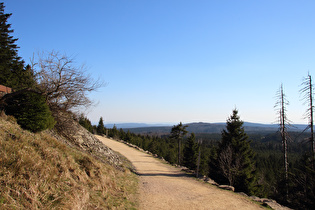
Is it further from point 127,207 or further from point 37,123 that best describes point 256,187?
point 37,123

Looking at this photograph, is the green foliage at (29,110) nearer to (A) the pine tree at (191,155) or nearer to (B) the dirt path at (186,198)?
(B) the dirt path at (186,198)

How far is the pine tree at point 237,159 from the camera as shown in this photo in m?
15.8

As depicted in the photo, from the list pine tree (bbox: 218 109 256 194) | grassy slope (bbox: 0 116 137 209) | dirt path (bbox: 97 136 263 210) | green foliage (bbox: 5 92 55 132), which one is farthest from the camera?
pine tree (bbox: 218 109 256 194)

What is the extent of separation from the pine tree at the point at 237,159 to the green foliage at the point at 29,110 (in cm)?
1361

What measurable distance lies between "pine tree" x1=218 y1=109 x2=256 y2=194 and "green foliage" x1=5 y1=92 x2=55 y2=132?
13.6 metres

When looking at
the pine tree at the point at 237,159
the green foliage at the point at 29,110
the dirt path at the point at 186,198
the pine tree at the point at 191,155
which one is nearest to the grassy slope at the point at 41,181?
the dirt path at the point at 186,198

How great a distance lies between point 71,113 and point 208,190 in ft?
33.4

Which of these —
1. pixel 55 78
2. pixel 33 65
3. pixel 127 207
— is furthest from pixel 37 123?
pixel 127 207

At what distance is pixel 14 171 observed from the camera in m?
4.14

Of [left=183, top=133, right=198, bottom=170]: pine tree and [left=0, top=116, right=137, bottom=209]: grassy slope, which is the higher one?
[left=0, top=116, right=137, bottom=209]: grassy slope

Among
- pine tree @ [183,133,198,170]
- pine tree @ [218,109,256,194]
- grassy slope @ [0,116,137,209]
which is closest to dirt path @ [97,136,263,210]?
grassy slope @ [0,116,137,209]

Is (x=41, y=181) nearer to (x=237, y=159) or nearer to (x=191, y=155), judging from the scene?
(x=237, y=159)

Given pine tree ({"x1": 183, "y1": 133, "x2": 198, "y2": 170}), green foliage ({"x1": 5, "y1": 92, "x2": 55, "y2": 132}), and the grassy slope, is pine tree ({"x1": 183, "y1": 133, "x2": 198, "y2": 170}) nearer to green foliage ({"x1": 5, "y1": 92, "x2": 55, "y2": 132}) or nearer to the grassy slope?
the grassy slope

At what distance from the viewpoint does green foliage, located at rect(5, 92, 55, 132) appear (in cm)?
818
